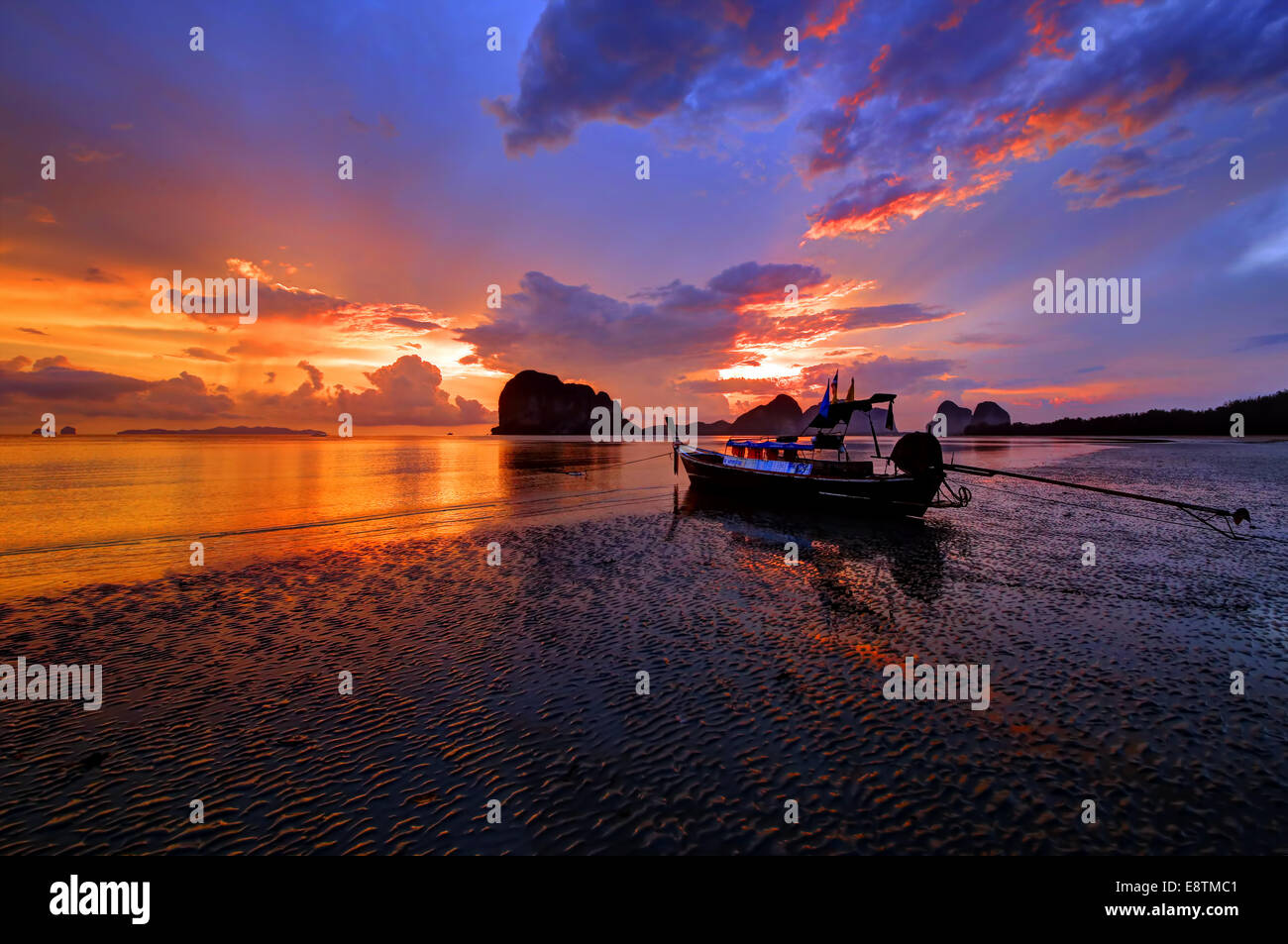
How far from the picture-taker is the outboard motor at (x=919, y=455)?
24.8m

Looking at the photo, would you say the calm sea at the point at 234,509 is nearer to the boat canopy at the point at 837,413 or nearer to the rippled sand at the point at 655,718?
the rippled sand at the point at 655,718

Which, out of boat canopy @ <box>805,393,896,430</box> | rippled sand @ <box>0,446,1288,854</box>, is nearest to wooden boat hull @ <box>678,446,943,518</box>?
boat canopy @ <box>805,393,896,430</box>

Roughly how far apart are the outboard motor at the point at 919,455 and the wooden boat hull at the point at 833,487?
1.24 feet

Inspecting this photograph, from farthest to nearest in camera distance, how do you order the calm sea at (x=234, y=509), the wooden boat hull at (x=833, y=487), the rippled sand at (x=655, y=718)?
the wooden boat hull at (x=833, y=487), the calm sea at (x=234, y=509), the rippled sand at (x=655, y=718)

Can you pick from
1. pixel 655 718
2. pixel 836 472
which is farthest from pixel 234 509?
pixel 836 472

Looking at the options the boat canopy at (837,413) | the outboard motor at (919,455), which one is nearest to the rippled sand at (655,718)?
the outboard motor at (919,455)

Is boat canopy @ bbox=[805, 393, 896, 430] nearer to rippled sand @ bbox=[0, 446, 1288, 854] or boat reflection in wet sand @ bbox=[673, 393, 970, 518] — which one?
boat reflection in wet sand @ bbox=[673, 393, 970, 518]

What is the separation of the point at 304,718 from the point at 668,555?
12.6 metres

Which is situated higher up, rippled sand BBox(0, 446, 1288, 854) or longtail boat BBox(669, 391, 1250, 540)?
longtail boat BBox(669, 391, 1250, 540)

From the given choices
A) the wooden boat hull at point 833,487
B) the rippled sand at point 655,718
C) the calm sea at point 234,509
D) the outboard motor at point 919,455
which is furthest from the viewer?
the wooden boat hull at point 833,487

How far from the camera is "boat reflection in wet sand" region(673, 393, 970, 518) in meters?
25.1

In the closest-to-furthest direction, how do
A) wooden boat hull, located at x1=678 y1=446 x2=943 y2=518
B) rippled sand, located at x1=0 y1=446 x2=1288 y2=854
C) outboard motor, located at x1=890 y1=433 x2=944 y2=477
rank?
rippled sand, located at x1=0 y1=446 x2=1288 y2=854 < outboard motor, located at x1=890 y1=433 x2=944 y2=477 < wooden boat hull, located at x1=678 y1=446 x2=943 y2=518

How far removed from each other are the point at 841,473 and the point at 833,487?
3.95 feet
